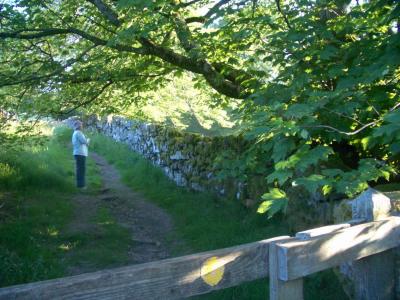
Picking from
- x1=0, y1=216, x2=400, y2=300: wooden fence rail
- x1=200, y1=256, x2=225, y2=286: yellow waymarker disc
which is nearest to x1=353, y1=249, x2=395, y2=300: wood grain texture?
x1=0, y1=216, x2=400, y2=300: wooden fence rail

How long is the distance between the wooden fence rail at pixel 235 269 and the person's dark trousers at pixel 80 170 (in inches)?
370

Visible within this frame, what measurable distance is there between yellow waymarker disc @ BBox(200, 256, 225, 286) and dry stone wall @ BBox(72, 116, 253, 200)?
3998 mm

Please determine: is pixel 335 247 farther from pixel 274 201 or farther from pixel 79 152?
pixel 79 152

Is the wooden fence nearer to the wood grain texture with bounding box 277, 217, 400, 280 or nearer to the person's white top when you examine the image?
the wood grain texture with bounding box 277, 217, 400, 280

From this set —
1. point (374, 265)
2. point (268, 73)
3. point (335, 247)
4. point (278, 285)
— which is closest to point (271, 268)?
point (278, 285)

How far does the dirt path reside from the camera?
728cm

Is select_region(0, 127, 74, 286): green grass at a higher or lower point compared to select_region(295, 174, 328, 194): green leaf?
lower

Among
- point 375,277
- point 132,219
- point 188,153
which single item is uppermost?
point 188,153

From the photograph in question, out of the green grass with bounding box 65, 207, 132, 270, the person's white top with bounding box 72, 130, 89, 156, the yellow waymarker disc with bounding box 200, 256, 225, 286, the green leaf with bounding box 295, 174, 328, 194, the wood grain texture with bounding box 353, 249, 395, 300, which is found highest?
the person's white top with bounding box 72, 130, 89, 156

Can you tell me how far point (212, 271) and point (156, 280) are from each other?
1.07 ft

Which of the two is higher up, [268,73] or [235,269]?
[268,73]

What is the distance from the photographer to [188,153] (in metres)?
11.8

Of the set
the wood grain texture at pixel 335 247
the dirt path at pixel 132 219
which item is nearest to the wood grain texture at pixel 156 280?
the wood grain texture at pixel 335 247

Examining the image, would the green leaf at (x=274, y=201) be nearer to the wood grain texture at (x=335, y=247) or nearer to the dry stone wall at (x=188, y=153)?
the wood grain texture at (x=335, y=247)
